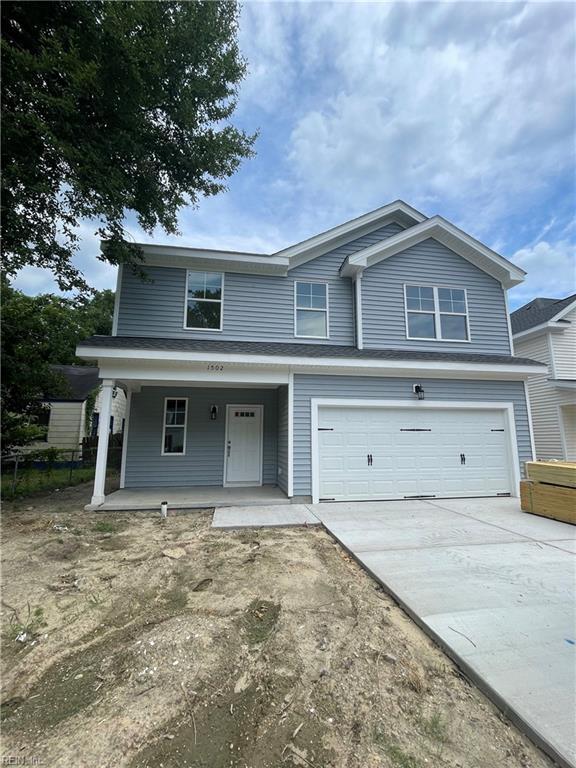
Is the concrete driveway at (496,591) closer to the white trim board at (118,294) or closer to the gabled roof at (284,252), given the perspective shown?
the gabled roof at (284,252)

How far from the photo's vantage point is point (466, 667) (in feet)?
7.56

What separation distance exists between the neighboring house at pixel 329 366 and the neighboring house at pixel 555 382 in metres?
4.80

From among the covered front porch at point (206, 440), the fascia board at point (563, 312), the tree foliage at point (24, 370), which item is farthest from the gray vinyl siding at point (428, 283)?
the tree foliage at point (24, 370)

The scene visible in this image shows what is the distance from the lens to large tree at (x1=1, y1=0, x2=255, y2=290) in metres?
5.79

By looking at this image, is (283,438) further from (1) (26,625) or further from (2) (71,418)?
(2) (71,418)

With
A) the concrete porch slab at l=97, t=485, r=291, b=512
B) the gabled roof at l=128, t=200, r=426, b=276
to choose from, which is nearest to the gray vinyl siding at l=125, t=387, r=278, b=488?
the concrete porch slab at l=97, t=485, r=291, b=512

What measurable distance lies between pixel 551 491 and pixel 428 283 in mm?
5770

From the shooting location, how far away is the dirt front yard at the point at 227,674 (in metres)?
1.76

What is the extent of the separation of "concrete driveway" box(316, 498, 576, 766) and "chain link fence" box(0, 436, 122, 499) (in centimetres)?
715

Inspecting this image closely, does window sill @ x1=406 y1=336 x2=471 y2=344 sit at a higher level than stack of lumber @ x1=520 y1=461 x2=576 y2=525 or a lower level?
higher

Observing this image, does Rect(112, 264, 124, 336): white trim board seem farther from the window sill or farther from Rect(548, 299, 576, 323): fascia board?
Rect(548, 299, 576, 323): fascia board

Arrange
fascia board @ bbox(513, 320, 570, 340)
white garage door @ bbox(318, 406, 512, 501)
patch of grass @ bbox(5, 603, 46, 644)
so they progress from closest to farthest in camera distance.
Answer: patch of grass @ bbox(5, 603, 46, 644), white garage door @ bbox(318, 406, 512, 501), fascia board @ bbox(513, 320, 570, 340)

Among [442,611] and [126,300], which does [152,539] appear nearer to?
[442,611]

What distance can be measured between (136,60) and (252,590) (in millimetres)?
8561
